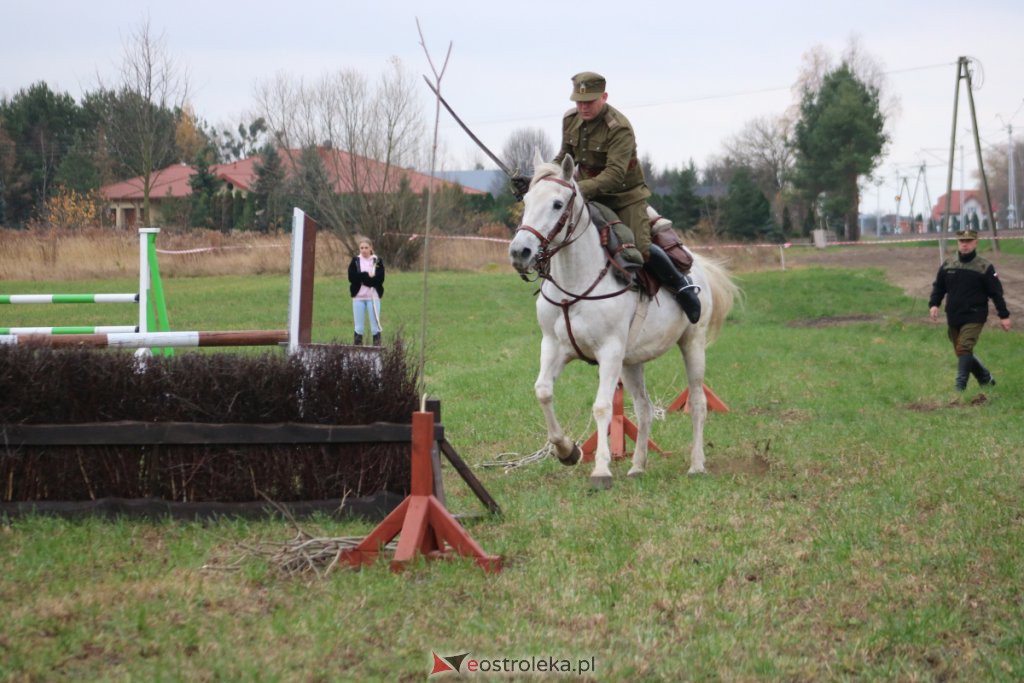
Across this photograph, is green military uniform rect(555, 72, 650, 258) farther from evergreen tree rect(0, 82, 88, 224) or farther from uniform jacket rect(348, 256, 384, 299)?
evergreen tree rect(0, 82, 88, 224)

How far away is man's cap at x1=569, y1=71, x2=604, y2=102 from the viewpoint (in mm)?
8508

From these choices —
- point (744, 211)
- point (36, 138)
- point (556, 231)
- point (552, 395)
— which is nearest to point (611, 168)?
point (556, 231)

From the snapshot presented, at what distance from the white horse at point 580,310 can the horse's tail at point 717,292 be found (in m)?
1.02

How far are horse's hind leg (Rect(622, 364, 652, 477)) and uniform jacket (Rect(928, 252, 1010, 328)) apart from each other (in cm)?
668

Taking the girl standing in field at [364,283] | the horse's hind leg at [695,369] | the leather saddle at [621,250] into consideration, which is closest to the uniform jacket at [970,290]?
the horse's hind leg at [695,369]

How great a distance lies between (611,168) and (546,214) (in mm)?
1017

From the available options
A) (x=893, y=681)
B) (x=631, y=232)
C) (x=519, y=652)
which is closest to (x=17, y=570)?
(x=519, y=652)

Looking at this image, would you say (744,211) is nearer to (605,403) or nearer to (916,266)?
(916,266)

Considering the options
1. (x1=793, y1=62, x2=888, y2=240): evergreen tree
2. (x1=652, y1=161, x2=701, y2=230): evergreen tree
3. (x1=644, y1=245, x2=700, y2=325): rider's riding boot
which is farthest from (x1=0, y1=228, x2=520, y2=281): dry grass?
(x1=793, y1=62, x2=888, y2=240): evergreen tree

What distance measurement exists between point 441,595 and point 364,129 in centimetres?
4709

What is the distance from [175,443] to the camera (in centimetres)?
679

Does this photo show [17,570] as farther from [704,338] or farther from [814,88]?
[814,88]

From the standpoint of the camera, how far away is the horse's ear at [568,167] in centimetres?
805

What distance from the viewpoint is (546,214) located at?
7855 mm
